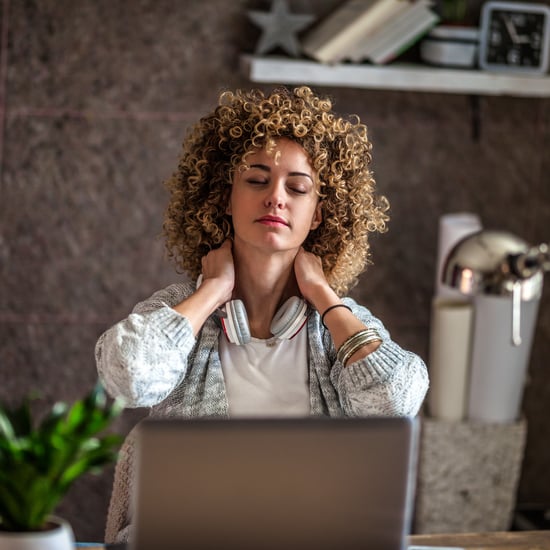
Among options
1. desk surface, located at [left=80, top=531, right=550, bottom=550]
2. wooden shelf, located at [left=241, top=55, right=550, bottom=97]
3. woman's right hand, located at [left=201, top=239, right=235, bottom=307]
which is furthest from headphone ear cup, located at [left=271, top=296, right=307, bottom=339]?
wooden shelf, located at [left=241, top=55, right=550, bottom=97]

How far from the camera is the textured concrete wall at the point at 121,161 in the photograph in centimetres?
312

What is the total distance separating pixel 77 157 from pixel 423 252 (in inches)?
46.9

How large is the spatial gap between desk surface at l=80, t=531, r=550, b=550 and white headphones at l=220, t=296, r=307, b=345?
47 cm

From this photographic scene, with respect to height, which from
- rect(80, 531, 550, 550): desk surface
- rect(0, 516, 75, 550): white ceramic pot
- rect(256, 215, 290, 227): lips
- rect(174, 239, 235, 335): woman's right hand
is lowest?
rect(80, 531, 550, 550): desk surface

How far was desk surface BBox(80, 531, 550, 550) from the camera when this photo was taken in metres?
1.74

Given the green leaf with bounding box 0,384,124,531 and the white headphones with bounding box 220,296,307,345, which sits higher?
the white headphones with bounding box 220,296,307,345

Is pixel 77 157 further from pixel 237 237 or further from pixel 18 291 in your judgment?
pixel 237 237

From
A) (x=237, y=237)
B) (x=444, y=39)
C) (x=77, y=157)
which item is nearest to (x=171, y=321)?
(x=237, y=237)

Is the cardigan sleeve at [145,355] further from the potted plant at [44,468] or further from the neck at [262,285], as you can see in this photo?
the potted plant at [44,468]

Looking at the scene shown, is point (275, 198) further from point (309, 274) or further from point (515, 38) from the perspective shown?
point (515, 38)

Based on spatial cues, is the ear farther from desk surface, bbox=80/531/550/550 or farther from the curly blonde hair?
desk surface, bbox=80/531/550/550

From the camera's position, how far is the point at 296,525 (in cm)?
124

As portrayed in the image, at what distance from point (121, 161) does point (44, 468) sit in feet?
6.57

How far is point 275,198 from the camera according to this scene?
6.45ft
